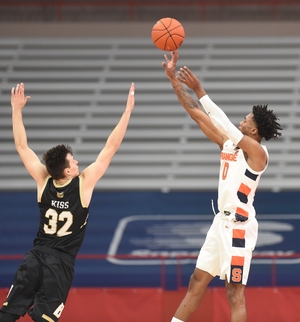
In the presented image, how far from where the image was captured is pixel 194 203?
11992 millimetres

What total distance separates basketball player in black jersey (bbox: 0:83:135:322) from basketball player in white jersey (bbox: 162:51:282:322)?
1.03m

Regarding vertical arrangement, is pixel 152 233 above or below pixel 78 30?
below

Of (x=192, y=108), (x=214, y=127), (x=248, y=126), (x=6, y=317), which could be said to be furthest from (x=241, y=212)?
(x=6, y=317)

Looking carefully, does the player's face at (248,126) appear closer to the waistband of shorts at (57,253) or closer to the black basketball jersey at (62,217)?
the black basketball jersey at (62,217)

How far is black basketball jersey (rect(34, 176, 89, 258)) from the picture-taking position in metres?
5.89

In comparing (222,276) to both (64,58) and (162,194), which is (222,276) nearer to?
(162,194)

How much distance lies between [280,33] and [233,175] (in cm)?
922

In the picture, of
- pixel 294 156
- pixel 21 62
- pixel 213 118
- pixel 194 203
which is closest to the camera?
pixel 213 118

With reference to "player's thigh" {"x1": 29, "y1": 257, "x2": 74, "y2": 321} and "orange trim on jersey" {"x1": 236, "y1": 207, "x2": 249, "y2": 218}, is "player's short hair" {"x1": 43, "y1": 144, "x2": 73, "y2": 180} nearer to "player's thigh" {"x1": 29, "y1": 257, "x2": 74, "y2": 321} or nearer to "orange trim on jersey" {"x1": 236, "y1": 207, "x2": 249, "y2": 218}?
"player's thigh" {"x1": 29, "y1": 257, "x2": 74, "y2": 321}

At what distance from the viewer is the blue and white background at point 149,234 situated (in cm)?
1038

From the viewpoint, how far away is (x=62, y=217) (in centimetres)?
590

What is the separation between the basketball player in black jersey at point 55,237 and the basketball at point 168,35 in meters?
1.51

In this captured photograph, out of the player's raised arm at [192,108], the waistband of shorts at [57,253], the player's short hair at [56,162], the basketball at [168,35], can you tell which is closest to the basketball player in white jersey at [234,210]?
the player's raised arm at [192,108]

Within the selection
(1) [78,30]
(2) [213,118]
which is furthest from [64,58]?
(2) [213,118]
